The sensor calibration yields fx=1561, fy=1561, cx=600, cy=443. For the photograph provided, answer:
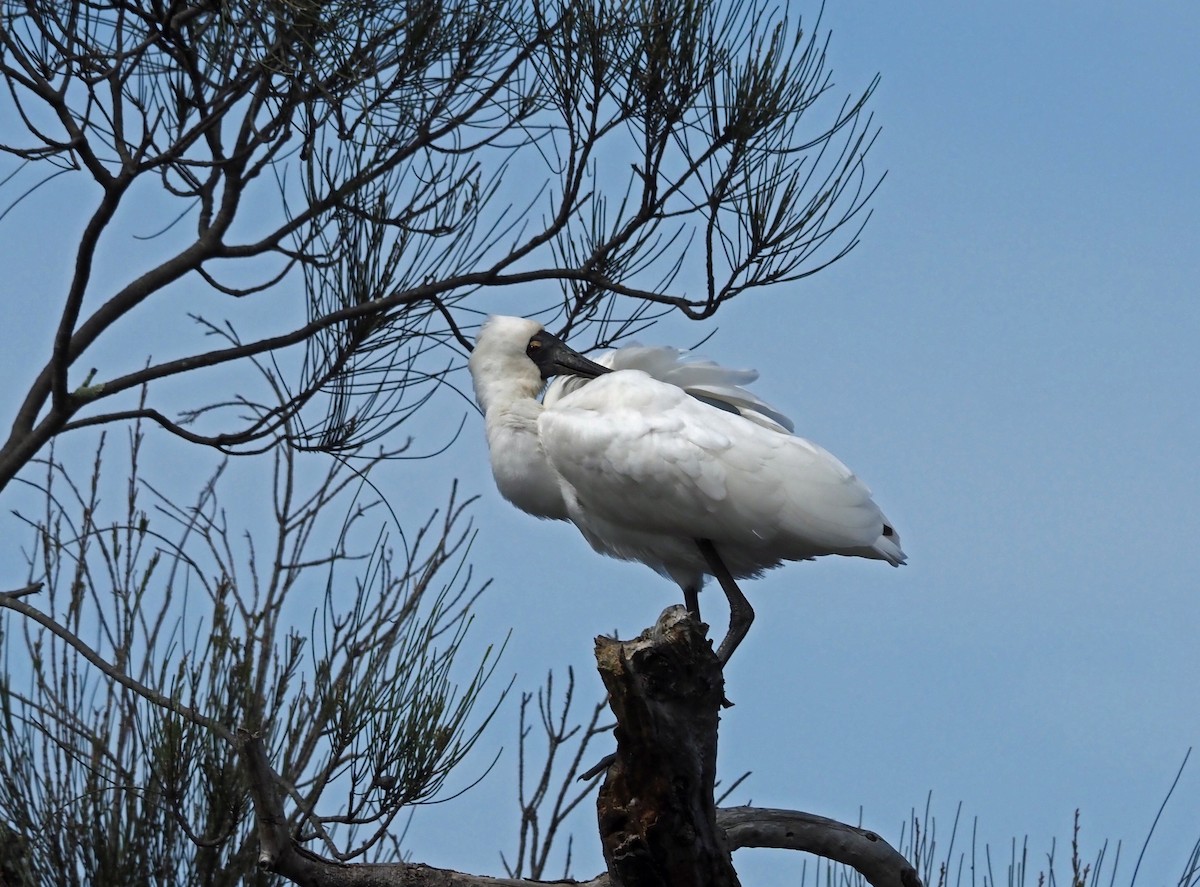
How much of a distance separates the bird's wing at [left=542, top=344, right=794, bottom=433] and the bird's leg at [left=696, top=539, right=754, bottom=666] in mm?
422

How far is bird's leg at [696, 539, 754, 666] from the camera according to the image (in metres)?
4.08

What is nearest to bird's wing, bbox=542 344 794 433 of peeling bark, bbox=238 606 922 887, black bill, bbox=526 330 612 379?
black bill, bbox=526 330 612 379

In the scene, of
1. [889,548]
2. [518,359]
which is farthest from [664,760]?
[518,359]

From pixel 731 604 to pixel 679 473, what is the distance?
381 millimetres

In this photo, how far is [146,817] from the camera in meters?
3.83

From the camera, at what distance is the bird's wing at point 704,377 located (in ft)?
14.5

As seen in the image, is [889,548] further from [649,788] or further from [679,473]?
[649,788]

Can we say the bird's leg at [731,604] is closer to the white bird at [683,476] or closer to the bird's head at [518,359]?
the white bird at [683,476]

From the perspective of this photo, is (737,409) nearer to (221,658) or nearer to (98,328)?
(221,658)

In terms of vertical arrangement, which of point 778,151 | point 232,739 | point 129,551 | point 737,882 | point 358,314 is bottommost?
point 737,882

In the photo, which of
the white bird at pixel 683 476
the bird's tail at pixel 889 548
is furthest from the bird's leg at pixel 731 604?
the bird's tail at pixel 889 548

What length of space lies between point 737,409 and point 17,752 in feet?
6.89

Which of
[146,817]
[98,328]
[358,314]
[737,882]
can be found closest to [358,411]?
[358,314]

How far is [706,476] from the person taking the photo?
13.3 ft
